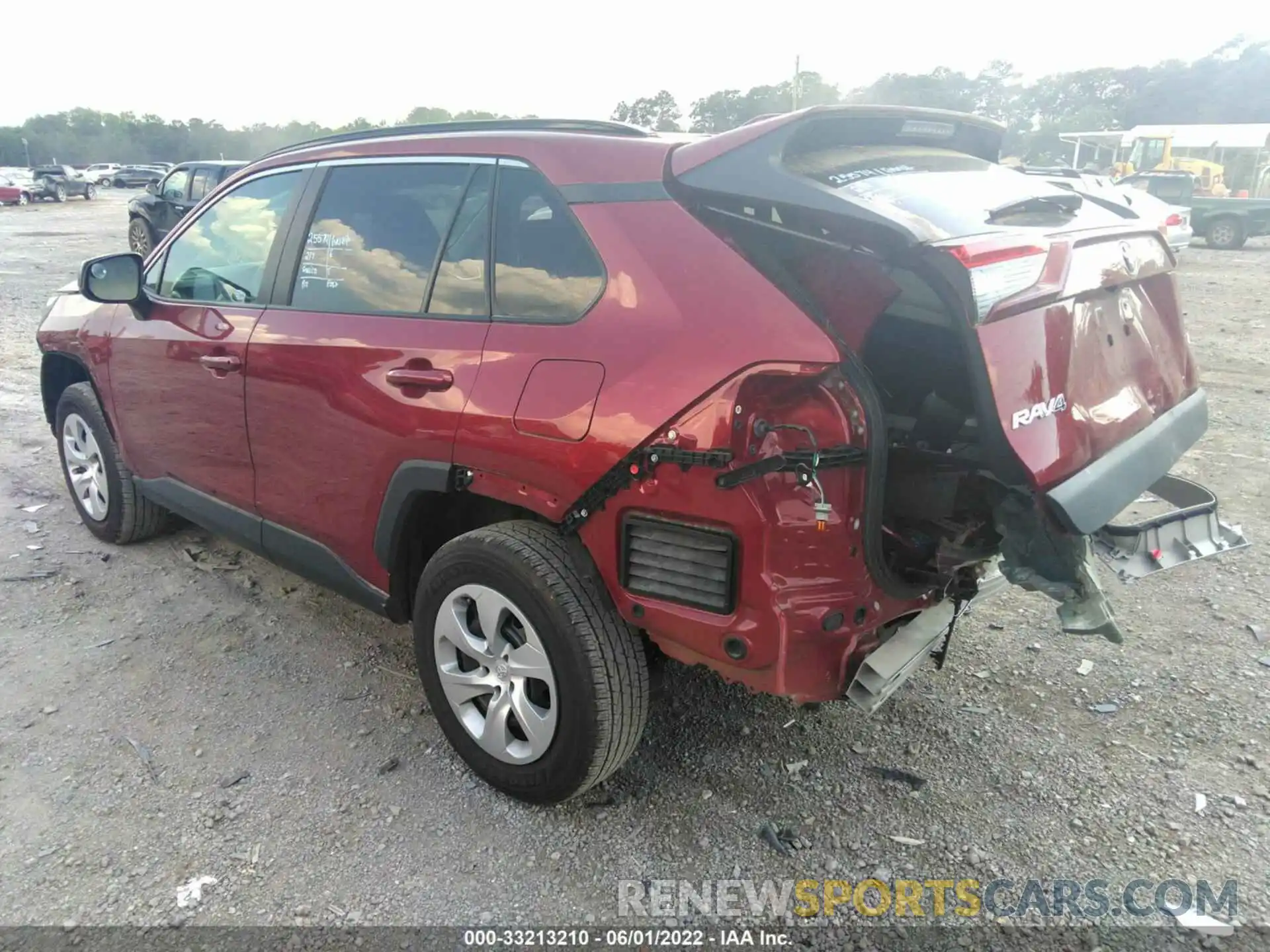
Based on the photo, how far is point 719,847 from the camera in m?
2.51

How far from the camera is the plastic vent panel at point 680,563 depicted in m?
2.16

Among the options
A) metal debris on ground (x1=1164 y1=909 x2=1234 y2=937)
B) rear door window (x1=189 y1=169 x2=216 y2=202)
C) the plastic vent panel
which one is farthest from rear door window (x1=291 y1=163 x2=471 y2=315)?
rear door window (x1=189 y1=169 x2=216 y2=202)

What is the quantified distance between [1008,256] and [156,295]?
3.43 metres

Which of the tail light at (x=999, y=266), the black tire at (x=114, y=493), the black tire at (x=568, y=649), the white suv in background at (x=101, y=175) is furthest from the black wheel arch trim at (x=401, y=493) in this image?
the white suv in background at (x=101, y=175)

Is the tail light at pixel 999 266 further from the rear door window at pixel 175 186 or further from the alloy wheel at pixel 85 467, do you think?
the rear door window at pixel 175 186

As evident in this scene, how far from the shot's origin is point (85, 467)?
4574 millimetres

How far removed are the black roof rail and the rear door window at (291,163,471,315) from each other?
0.16 meters

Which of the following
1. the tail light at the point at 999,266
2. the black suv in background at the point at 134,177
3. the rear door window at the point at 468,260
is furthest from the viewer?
the black suv in background at the point at 134,177

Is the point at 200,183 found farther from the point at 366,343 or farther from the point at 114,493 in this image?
the point at 366,343

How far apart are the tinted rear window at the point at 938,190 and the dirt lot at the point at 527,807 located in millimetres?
1680

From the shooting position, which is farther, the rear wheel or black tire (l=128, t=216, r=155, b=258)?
the rear wheel

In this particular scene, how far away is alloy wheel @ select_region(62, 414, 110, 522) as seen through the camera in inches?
174

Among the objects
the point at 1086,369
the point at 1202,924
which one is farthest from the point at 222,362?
the point at 1202,924

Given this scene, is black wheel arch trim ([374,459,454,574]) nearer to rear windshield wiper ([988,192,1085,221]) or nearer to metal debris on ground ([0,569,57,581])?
rear windshield wiper ([988,192,1085,221])
